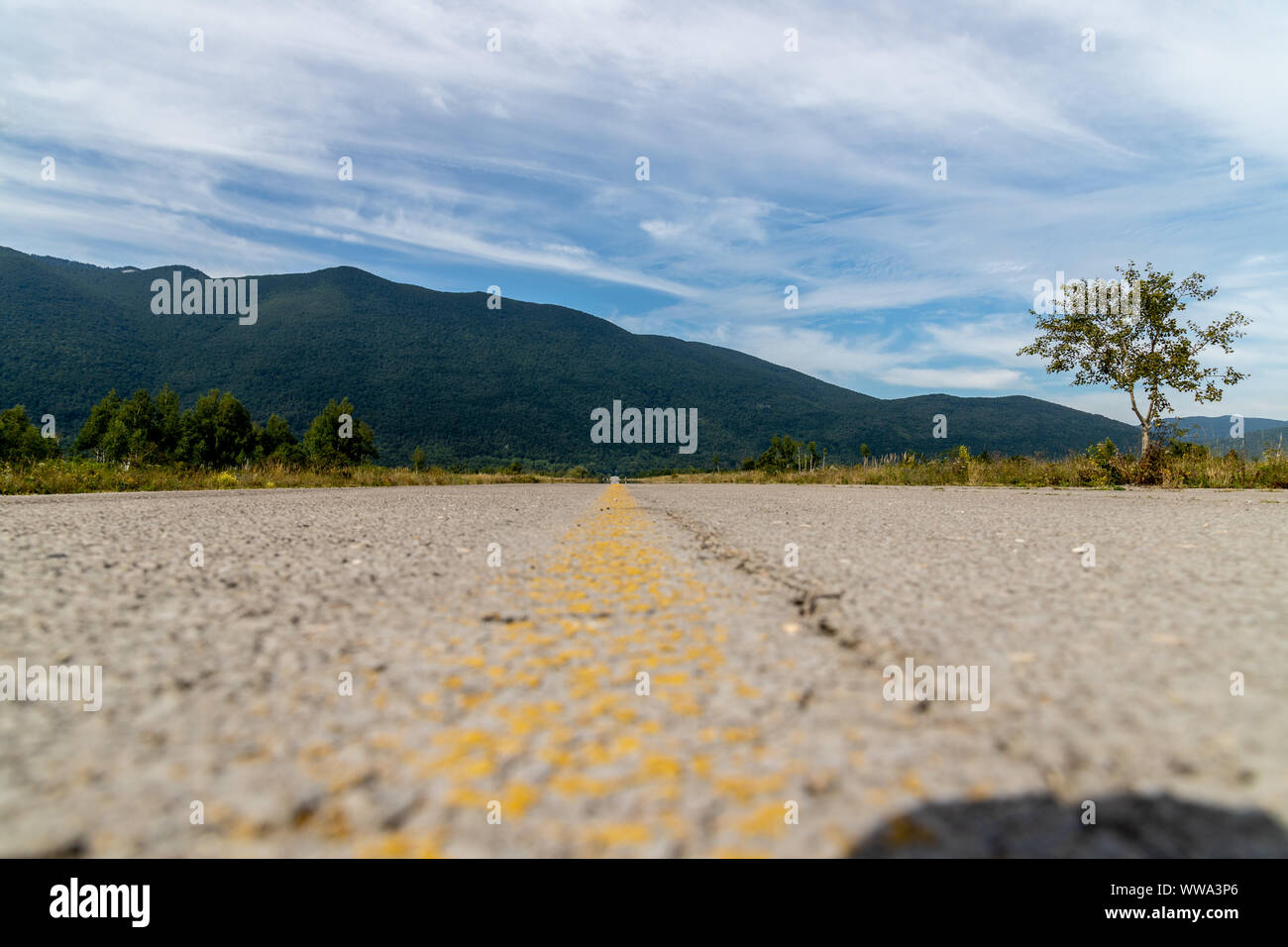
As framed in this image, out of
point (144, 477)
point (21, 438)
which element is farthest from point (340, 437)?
point (144, 477)

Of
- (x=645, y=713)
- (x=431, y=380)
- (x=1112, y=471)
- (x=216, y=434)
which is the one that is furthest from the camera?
(x=431, y=380)

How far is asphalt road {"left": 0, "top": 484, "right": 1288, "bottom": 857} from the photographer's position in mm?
1122

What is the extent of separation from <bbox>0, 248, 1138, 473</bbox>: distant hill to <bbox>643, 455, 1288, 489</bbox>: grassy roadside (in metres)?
85.7

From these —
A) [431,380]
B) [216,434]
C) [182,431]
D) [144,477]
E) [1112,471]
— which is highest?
[431,380]

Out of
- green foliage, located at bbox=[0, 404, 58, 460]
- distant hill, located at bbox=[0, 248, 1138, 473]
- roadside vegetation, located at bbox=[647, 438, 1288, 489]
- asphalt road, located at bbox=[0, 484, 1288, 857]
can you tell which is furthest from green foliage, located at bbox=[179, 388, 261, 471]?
asphalt road, located at bbox=[0, 484, 1288, 857]

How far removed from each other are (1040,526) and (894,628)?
459 cm

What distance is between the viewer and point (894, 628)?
2.44 m

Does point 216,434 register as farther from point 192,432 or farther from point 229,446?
point 192,432

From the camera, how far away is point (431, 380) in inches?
5620

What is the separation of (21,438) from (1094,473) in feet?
200

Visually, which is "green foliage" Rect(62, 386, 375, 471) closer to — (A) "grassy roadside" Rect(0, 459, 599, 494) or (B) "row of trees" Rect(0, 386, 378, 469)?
(B) "row of trees" Rect(0, 386, 378, 469)

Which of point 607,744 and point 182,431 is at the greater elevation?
point 182,431

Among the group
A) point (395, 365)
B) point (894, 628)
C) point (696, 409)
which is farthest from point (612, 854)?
point (395, 365)
